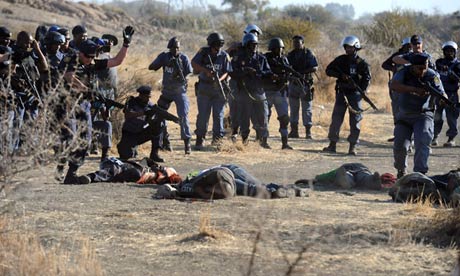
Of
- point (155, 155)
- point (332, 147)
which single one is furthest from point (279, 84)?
point (155, 155)

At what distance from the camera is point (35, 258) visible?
6.28 metres

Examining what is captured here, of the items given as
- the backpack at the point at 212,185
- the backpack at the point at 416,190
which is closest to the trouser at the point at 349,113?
the backpack at the point at 416,190

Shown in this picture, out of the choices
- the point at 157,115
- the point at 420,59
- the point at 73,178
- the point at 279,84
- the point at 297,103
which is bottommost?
the point at 73,178

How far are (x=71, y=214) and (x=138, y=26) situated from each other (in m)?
49.1

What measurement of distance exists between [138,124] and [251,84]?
302cm

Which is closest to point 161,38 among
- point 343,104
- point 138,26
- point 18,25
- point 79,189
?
point 138,26

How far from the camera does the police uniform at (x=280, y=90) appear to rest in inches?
619

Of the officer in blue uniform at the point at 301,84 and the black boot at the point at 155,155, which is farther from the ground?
the officer in blue uniform at the point at 301,84

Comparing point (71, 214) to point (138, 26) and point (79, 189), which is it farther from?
point (138, 26)

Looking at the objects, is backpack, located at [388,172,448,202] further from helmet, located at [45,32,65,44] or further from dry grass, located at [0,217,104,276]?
helmet, located at [45,32,65,44]

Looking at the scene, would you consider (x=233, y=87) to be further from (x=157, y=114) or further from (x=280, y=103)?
(x=157, y=114)

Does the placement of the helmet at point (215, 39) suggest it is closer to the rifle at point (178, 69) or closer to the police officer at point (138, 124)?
the rifle at point (178, 69)

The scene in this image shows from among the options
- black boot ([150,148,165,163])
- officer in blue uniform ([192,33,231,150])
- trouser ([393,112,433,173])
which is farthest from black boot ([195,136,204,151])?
trouser ([393,112,433,173])

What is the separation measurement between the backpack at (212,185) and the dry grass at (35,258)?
105 inches
